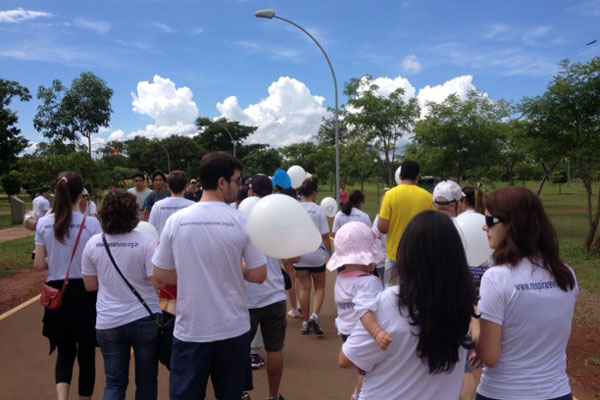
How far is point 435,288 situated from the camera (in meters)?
1.71

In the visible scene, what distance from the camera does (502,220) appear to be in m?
2.04

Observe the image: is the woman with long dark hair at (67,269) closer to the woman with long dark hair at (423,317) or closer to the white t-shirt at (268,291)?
the white t-shirt at (268,291)

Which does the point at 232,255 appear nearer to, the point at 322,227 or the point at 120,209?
the point at 120,209

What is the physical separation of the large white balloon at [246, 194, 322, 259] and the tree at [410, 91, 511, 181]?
15.9 meters

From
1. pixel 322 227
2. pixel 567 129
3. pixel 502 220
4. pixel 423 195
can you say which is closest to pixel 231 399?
pixel 502 220

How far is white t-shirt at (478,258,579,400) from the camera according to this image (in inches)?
76.7

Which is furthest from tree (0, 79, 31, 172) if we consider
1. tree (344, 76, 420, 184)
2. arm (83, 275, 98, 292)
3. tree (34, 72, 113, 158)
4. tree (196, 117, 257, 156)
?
tree (196, 117, 257, 156)

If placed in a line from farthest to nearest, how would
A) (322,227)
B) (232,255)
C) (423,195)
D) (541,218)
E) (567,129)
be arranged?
(567,129) < (322,227) < (423,195) < (232,255) < (541,218)

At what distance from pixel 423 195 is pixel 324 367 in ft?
6.16

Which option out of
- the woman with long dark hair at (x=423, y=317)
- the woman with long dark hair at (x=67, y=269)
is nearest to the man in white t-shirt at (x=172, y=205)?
the woman with long dark hair at (x=67, y=269)

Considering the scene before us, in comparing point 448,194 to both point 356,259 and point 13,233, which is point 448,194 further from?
point 13,233

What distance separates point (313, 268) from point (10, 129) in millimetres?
27754

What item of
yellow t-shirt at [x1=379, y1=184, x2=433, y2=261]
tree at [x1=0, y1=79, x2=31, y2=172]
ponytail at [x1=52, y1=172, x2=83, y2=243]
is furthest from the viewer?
tree at [x1=0, y1=79, x2=31, y2=172]

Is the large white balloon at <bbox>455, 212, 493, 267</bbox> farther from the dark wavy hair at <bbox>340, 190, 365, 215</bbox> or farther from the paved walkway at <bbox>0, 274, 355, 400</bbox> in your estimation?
the dark wavy hair at <bbox>340, 190, 365, 215</bbox>
